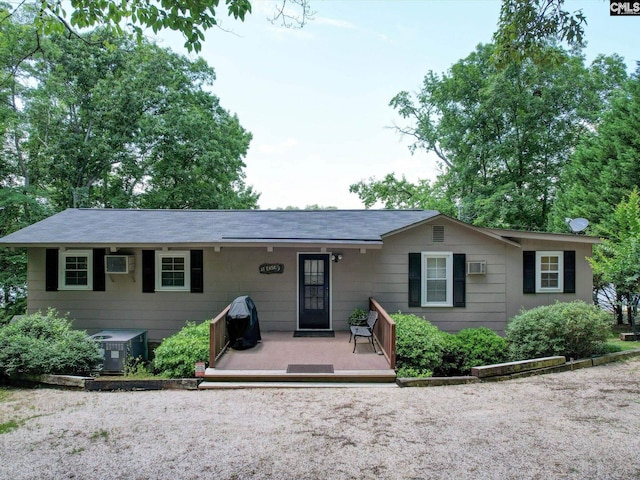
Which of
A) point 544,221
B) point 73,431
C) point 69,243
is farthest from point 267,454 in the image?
point 544,221

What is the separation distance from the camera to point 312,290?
9.92 m

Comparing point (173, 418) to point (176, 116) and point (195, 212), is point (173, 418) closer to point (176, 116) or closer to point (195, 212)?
point (195, 212)

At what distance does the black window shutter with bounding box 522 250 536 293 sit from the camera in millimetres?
9695

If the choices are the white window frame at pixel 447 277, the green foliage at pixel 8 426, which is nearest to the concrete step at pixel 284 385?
the green foliage at pixel 8 426

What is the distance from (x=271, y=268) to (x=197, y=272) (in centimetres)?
184

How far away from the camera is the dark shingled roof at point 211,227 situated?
9.30 meters

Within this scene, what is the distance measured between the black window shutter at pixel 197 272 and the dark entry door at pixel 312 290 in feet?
7.94

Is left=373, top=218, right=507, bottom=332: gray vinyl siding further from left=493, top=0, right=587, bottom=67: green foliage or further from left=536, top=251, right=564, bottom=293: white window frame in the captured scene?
left=493, top=0, right=587, bottom=67: green foliage

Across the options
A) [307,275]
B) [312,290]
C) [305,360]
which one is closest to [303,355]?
[305,360]

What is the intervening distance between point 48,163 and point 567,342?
67.8ft

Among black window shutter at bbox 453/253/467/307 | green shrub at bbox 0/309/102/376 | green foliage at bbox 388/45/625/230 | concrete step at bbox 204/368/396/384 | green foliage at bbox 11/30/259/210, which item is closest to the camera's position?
concrete step at bbox 204/368/396/384

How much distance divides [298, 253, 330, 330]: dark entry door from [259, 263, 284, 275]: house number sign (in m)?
0.48

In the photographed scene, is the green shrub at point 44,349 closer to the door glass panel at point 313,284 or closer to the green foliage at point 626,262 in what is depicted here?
the door glass panel at point 313,284

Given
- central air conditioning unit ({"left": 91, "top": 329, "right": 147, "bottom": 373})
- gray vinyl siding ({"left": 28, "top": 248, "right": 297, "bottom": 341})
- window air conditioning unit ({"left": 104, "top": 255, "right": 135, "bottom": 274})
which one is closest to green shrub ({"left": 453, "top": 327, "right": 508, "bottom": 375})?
gray vinyl siding ({"left": 28, "top": 248, "right": 297, "bottom": 341})
